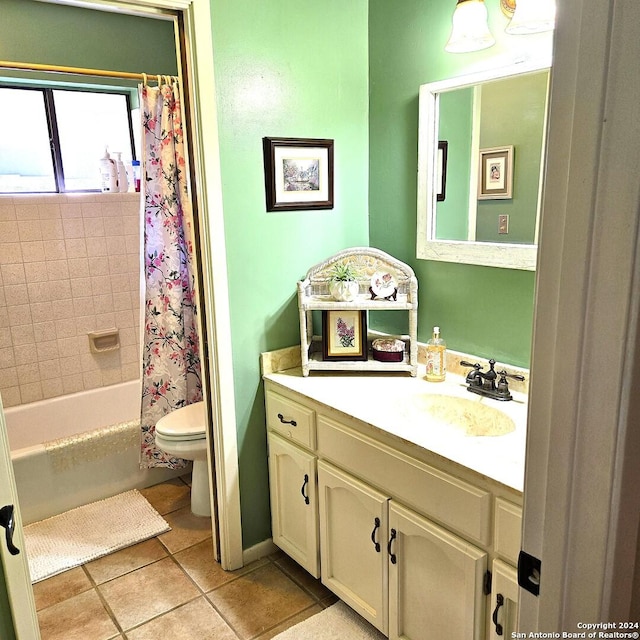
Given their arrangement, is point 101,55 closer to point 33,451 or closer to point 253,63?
point 253,63

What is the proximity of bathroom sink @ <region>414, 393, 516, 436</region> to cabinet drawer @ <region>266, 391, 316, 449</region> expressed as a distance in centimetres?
40

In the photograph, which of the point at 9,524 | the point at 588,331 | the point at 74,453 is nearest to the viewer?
the point at 588,331

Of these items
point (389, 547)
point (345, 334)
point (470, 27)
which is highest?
point (470, 27)

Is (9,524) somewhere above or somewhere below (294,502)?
above

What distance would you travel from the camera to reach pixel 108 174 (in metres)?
3.54

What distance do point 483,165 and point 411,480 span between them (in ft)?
3.60

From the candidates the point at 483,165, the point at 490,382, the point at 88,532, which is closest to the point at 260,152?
the point at 483,165

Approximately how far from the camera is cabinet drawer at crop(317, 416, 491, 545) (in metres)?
1.52

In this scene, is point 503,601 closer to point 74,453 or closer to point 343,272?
point 343,272

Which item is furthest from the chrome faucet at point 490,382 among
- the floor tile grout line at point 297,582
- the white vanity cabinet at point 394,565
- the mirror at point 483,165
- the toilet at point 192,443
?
A: the toilet at point 192,443

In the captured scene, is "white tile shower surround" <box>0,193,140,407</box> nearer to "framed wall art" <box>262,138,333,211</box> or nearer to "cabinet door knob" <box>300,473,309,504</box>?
"framed wall art" <box>262,138,333,211</box>

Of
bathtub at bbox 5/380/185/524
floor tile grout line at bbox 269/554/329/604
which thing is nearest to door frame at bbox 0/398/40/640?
floor tile grout line at bbox 269/554/329/604

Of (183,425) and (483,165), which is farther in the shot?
(183,425)

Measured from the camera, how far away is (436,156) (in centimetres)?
218
